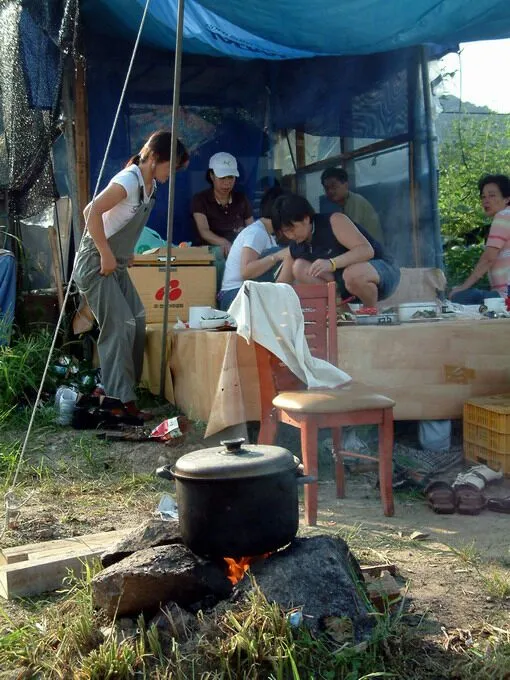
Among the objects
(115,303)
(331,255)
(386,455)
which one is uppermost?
(331,255)

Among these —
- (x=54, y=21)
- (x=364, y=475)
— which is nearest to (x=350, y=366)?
(x=364, y=475)

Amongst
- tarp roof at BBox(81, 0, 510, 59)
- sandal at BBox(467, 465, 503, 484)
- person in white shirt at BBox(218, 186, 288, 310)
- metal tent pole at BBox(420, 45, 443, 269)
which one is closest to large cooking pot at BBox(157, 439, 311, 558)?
sandal at BBox(467, 465, 503, 484)

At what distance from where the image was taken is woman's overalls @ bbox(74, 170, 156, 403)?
5.23 m

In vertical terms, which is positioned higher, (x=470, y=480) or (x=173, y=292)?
(x=173, y=292)

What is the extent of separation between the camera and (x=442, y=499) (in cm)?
389

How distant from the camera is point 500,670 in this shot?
85.1 inches

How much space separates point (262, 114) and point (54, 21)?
8.71ft

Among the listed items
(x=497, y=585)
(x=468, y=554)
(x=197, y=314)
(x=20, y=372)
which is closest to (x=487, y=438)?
(x=468, y=554)

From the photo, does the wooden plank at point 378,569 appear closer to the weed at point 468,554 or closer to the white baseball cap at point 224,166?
the weed at point 468,554

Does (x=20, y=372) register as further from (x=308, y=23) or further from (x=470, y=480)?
(x=308, y=23)

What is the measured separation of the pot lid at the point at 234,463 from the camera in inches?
92.9

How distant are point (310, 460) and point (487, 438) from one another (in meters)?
1.39

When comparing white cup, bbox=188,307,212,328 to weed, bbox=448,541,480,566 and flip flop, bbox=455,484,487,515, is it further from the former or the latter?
weed, bbox=448,541,480,566

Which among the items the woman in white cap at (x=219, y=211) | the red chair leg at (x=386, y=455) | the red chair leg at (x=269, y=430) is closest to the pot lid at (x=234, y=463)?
the red chair leg at (x=386, y=455)
